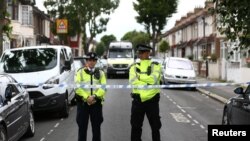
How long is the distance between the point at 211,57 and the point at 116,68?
7.25 metres

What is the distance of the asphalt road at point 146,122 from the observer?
11.3 metres

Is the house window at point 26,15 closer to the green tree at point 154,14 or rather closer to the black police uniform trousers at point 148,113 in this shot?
the green tree at point 154,14

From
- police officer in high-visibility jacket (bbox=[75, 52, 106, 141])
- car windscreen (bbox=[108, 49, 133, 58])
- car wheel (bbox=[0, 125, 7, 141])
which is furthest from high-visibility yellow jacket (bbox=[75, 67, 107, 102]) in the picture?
car windscreen (bbox=[108, 49, 133, 58])

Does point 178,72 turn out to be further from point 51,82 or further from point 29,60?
point 51,82

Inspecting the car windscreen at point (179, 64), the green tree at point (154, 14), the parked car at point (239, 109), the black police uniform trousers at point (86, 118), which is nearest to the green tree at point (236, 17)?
the parked car at point (239, 109)

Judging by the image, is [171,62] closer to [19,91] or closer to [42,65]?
[42,65]

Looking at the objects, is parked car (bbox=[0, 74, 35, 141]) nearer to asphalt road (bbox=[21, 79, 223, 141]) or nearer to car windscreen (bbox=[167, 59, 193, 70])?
asphalt road (bbox=[21, 79, 223, 141])

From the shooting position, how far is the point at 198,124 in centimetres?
1365

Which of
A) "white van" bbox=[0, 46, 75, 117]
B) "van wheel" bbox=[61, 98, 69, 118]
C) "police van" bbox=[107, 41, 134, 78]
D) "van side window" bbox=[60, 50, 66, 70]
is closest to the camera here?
"white van" bbox=[0, 46, 75, 117]

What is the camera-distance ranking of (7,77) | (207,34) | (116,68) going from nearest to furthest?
(7,77), (116,68), (207,34)

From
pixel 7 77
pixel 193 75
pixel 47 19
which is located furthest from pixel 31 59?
pixel 47 19

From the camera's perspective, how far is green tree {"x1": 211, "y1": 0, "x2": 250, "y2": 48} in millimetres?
13879

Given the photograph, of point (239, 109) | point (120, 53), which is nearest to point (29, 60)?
point (239, 109)

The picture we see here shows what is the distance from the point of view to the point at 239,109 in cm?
899
